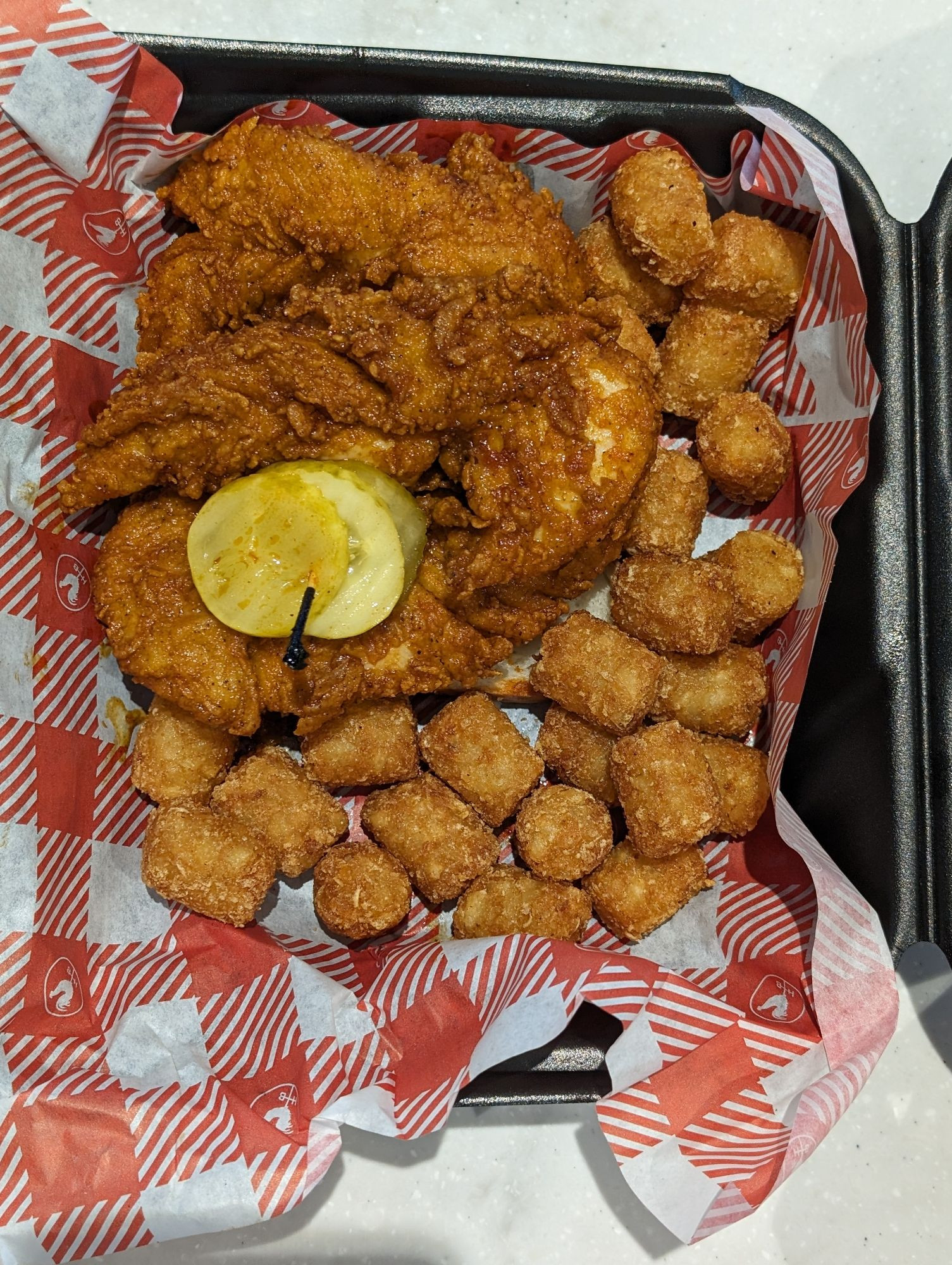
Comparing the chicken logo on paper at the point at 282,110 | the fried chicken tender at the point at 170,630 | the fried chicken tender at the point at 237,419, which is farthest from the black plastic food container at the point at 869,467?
the fried chicken tender at the point at 170,630

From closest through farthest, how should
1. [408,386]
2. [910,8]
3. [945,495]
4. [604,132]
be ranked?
[408,386] → [945,495] → [604,132] → [910,8]

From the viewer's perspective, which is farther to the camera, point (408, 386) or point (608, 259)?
point (608, 259)

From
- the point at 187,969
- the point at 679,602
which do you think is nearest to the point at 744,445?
the point at 679,602

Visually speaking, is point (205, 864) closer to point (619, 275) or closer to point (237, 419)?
point (237, 419)

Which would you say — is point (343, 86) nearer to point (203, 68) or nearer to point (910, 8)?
point (203, 68)

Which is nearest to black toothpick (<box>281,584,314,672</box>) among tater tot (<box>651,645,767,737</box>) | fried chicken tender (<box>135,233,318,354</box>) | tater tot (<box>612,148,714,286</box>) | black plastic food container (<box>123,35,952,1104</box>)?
fried chicken tender (<box>135,233,318,354</box>)

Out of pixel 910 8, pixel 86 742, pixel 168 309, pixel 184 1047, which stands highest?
pixel 910 8

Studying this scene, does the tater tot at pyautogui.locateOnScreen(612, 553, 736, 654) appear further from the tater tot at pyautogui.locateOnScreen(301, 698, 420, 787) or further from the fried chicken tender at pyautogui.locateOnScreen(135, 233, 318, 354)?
the fried chicken tender at pyautogui.locateOnScreen(135, 233, 318, 354)

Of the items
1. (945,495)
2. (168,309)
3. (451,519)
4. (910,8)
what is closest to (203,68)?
(168,309)

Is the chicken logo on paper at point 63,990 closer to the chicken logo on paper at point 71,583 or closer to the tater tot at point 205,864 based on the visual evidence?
the tater tot at point 205,864
